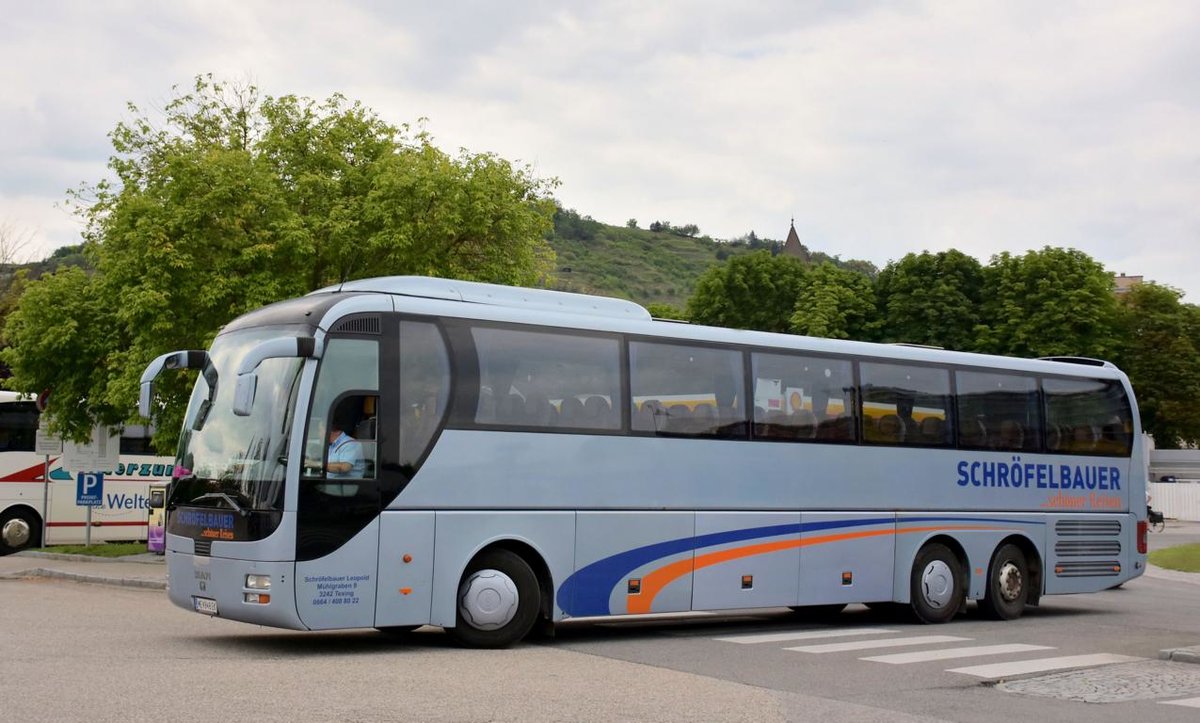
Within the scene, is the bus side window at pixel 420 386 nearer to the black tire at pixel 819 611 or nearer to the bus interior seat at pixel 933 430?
the bus interior seat at pixel 933 430

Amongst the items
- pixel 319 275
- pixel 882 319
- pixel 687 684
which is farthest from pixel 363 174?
pixel 882 319

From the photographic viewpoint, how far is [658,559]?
1500 cm

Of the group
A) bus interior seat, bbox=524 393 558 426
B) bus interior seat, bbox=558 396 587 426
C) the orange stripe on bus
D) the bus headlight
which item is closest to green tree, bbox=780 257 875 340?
the orange stripe on bus

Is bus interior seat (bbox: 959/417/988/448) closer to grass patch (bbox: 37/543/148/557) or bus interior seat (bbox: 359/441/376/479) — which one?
bus interior seat (bbox: 359/441/376/479)

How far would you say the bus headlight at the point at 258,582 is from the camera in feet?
40.2

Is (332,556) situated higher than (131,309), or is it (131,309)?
(131,309)

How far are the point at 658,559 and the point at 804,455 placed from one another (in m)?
2.61

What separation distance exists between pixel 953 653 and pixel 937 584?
151 inches

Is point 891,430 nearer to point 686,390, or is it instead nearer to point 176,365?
point 686,390

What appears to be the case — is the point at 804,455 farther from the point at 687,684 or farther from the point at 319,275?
the point at 319,275

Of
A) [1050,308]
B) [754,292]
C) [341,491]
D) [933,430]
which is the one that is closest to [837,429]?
[933,430]

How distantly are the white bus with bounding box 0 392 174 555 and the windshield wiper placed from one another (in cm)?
1730

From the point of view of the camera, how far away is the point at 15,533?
30.4 metres

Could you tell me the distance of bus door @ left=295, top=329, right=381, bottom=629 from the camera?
12422 millimetres
